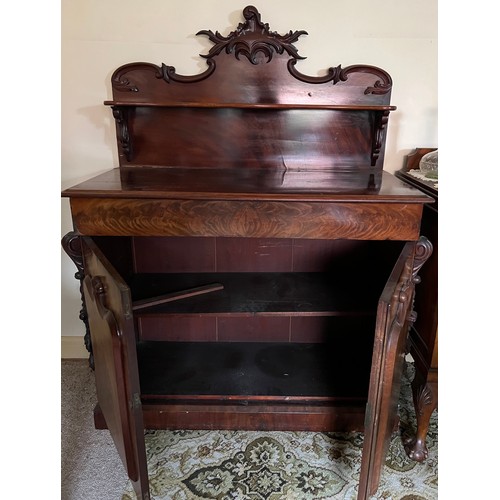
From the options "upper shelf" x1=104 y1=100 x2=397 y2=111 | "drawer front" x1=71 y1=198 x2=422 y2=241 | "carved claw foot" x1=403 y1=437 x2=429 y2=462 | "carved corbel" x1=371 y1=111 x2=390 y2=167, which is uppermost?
"upper shelf" x1=104 y1=100 x2=397 y2=111

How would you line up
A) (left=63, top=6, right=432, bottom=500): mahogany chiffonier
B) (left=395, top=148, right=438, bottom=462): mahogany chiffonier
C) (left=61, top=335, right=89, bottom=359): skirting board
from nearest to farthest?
(left=63, top=6, right=432, bottom=500): mahogany chiffonier < (left=395, top=148, right=438, bottom=462): mahogany chiffonier < (left=61, top=335, right=89, bottom=359): skirting board

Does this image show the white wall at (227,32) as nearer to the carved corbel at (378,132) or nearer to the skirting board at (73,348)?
the carved corbel at (378,132)

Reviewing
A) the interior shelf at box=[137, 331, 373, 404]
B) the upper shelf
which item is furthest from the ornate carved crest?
the interior shelf at box=[137, 331, 373, 404]

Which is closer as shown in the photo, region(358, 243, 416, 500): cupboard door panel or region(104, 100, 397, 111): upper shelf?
region(358, 243, 416, 500): cupboard door panel

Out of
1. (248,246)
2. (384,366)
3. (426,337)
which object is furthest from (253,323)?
(384,366)

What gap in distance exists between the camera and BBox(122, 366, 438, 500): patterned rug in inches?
47.4

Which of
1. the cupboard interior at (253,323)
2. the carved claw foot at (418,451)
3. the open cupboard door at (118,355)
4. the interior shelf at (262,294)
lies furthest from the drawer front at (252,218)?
the carved claw foot at (418,451)

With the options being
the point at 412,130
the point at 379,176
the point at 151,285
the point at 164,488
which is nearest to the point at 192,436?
the point at 164,488

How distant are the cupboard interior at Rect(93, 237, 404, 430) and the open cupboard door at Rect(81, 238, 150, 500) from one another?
0.29 m

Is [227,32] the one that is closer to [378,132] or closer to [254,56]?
[254,56]

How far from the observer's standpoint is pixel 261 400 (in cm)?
140

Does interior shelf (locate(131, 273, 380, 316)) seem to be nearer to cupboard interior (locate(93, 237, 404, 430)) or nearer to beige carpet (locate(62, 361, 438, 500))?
cupboard interior (locate(93, 237, 404, 430))

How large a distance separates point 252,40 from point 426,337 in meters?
1.17

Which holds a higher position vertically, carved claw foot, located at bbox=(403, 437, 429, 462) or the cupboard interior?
the cupboard interior
